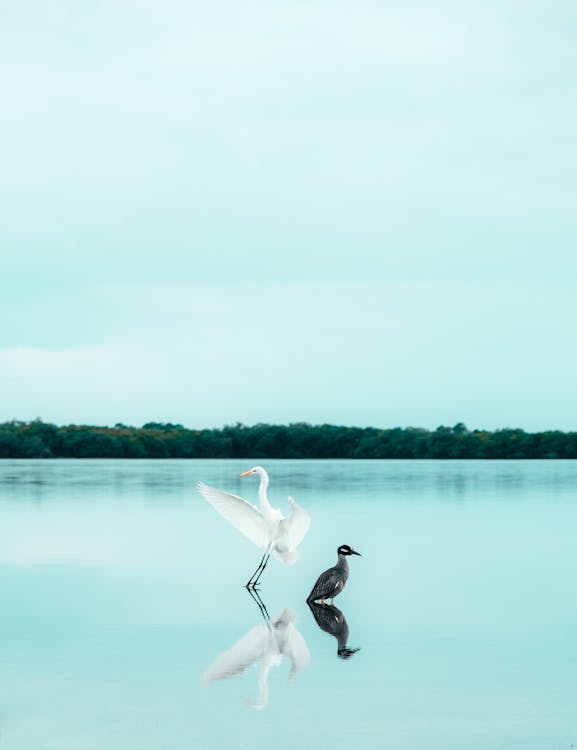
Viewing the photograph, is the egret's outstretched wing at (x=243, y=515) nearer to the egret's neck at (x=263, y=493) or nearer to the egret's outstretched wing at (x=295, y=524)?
the egret's neck at (x=263, y=493)

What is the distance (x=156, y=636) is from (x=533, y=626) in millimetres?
3591

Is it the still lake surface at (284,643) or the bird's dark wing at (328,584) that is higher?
the bird's dark wing at (328,584)

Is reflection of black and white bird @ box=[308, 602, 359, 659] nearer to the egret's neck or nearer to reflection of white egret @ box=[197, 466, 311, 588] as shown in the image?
reflection of white egret @ box=[197, 466, 311, 588]

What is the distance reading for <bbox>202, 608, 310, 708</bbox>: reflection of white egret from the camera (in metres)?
8.67

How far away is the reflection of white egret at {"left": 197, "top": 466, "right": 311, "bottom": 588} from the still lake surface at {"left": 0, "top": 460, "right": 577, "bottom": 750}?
565 millimetres

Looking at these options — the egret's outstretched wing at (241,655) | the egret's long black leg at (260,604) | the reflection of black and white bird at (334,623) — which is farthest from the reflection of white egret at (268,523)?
the egret's outstretched wing at (241,655)

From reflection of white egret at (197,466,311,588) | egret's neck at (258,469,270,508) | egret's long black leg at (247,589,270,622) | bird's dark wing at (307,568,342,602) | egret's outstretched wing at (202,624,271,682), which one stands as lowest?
egret's outstretched wing at (202,624,271,682)

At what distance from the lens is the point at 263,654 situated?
9602 mm

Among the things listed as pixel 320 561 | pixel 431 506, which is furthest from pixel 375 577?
pixel 431 506

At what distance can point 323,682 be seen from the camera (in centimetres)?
848

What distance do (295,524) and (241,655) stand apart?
3985mm

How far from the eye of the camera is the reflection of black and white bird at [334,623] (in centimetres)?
980

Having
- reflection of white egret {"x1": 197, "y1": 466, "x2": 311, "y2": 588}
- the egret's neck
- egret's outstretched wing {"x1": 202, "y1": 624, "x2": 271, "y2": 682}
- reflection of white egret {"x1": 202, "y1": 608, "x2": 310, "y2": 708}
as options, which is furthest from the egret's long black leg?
the egret's neck

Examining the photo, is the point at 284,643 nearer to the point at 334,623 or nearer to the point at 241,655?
the point at 241,655
